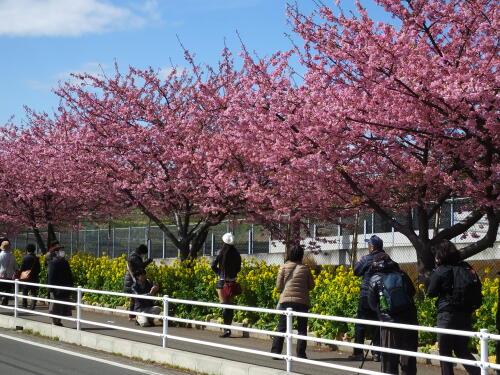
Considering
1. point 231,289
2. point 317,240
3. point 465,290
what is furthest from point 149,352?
point 317,240

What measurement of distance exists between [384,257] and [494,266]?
11.8 metres

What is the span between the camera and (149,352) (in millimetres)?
12094

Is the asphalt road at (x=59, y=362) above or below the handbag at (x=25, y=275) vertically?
below

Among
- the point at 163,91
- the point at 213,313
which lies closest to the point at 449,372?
the point at 213,313

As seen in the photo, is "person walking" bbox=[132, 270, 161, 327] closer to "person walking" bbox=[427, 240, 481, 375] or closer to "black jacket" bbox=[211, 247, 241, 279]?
"black jacket" bbox=[211, 247, 241, 279]

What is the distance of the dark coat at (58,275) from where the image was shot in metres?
16.3

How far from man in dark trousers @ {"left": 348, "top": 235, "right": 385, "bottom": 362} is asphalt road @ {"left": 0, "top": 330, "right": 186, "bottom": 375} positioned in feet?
8.63

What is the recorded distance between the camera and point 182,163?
1994 centimetres

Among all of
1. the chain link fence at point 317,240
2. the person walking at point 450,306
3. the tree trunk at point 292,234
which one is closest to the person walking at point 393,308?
the person walking at point 450,306

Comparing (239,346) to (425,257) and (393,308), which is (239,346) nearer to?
(425,257)

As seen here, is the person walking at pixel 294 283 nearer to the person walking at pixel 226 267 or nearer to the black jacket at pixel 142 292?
the person walking at pixel 226 267

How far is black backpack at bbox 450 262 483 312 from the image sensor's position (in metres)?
8.87

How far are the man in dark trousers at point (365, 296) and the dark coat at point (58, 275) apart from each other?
6720 millimetres

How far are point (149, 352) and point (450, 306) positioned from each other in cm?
495
